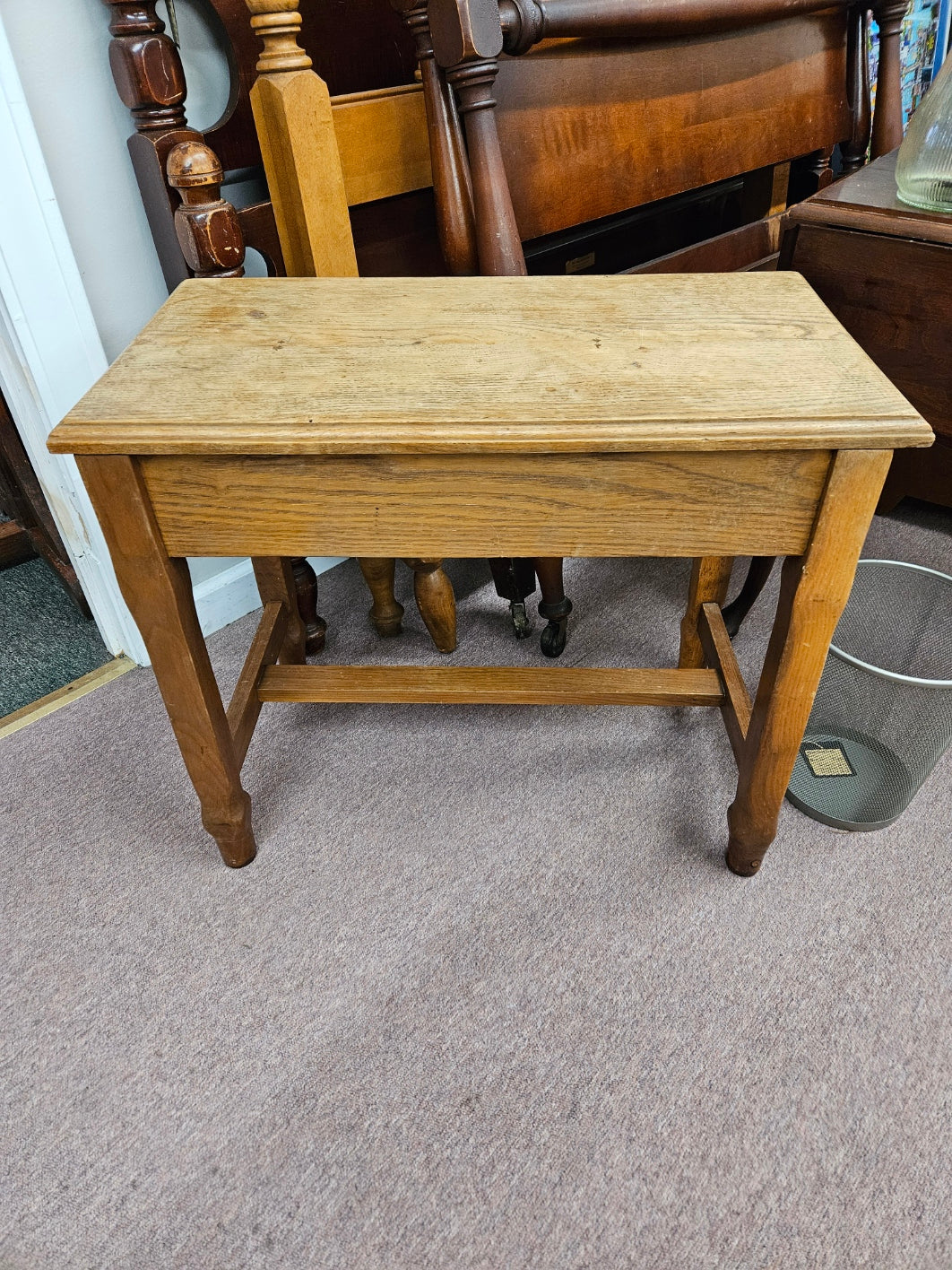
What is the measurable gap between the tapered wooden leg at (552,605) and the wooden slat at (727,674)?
0.74ft

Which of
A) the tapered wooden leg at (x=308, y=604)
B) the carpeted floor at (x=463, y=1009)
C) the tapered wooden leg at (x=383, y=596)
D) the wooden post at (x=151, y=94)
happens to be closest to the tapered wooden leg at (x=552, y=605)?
the carpeted floor at (x=463, y=1009)

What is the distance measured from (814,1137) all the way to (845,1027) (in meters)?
0.13

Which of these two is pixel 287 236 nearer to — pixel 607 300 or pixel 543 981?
pixel 607 300

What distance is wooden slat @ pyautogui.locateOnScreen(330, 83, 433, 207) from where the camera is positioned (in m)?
1.12

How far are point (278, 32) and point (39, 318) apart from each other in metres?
0.47

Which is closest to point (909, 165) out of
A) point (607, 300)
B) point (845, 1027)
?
point (607, 300)

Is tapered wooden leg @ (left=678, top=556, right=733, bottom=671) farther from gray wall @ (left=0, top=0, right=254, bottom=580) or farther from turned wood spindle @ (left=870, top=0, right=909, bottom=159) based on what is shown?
turned wood spindle @ (left=870, top=0, right=909, bottom=159)

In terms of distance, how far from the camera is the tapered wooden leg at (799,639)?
2.39ft

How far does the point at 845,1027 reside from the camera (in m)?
0.92

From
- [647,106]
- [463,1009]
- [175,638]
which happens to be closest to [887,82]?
[647,106]

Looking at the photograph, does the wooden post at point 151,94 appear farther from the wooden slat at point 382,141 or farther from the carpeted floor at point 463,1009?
the carpeted floor at point 463,1009

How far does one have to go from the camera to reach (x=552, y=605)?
53.9 inches

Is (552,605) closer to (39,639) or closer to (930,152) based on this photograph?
(930,152)

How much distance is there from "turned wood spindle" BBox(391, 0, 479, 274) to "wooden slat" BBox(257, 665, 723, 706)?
0.56m
